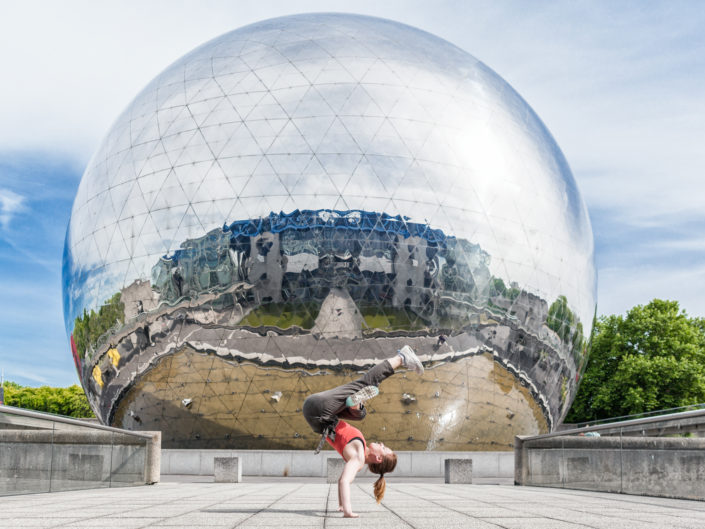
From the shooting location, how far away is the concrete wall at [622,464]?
923 centimetres

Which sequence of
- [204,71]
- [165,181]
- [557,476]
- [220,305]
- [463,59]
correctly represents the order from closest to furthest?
1. [557,476]
2. [220,305]
3. [165,181]
4. [204,71]
5. [463,59]

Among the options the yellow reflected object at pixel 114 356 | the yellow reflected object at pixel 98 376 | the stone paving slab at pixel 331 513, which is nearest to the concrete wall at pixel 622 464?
the stone paving slab at pixel 331 513

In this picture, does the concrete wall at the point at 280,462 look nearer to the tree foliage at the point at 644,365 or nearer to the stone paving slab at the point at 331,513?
the stone paving slab at the point at 331,513

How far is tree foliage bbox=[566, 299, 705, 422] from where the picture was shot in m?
34.6

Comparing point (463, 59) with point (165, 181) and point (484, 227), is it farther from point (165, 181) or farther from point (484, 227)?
point (165, 181)

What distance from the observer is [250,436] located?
653 inches

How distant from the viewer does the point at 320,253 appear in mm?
15977

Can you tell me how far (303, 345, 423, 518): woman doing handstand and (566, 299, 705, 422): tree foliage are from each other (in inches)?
1226

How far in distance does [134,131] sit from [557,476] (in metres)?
13.8

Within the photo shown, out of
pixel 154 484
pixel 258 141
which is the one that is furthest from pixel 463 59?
pixel 154 484

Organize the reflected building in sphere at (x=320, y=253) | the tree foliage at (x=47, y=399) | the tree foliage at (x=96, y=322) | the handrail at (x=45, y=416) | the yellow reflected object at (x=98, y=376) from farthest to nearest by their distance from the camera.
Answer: the tree foliage at (x=47, y=399), the yellow reflected object at (x=98, y=376), the tree foliage at (x=96, y=322), the reflected building in sphere at (x=320, y=253), the handrail at (x=45, y=416)

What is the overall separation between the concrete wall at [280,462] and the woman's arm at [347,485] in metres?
9.48

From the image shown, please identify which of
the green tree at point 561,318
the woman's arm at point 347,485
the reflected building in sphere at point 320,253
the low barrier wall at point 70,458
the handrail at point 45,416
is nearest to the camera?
the woman's arm at point 347,485

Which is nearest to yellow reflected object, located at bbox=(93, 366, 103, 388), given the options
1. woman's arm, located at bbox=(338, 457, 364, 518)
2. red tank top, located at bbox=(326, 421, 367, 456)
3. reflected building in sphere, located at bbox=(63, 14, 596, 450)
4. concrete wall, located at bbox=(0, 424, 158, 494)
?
reflected building in sphere, located at bbox=(63, 14, 596, 450)
